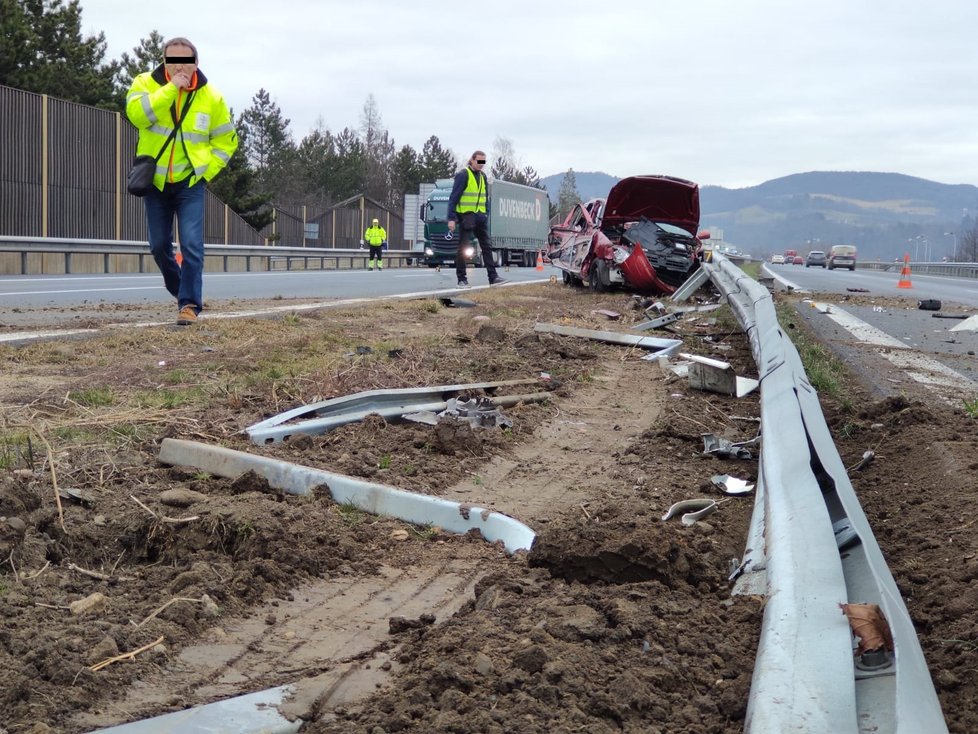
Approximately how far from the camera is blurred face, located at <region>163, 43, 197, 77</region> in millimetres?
7723

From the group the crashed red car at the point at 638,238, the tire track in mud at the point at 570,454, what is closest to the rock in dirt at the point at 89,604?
the tire track in mud at the point at 570,454

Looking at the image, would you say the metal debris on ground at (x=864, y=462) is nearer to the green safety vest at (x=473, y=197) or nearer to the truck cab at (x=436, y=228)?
the green safety vest at (x=473, y=197)

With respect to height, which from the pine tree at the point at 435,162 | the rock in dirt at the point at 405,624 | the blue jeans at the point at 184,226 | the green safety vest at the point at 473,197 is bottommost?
the rock in dirt at the point at 405,624

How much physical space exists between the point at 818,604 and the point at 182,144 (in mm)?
6900

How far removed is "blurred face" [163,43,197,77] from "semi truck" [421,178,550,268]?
25443 mm

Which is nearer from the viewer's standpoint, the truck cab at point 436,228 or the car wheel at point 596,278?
the car wheel at point 596,278

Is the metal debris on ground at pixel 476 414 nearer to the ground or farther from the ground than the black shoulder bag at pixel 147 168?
nearer to the ground

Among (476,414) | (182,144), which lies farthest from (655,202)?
(476,414)

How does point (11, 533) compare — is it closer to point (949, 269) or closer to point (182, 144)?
point (182, 144)

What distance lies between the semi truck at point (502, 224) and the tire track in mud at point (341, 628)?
96.1 feet

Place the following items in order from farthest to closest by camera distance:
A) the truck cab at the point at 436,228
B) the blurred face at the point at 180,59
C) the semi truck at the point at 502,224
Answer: the semi truck at the point at 502,224
the truck cab at the point at 436,228
the blurred face at the point at 180,59

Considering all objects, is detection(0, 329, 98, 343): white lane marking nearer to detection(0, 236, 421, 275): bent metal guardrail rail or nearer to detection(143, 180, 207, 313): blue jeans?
detection(143, 180, 207, 313): blue jeans

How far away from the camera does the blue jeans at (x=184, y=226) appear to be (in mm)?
8164

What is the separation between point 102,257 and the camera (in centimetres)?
2270
